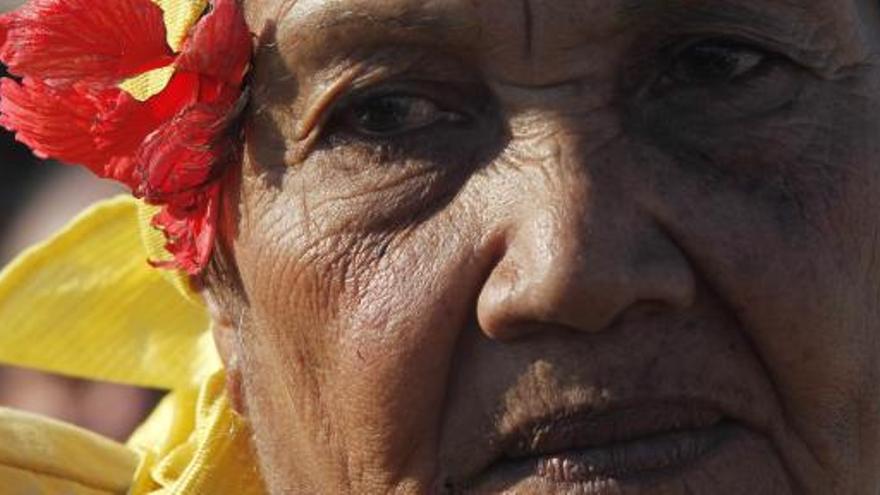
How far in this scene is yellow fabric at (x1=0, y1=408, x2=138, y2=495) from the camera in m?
3.70

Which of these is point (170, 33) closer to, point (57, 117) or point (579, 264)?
point (57, 117)

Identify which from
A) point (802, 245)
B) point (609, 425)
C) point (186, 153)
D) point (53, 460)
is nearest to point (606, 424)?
point (609, 425)

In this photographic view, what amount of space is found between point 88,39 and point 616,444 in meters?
1.02

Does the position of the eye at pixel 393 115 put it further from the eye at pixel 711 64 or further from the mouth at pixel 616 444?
the mouth at pixel 616 444

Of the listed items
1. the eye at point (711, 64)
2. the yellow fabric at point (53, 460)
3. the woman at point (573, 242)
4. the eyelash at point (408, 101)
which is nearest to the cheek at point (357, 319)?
the woman at point (573, 242)

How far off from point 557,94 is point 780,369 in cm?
47

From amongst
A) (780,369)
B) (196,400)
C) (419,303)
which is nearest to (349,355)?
(419,303)

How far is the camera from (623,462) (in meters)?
2.84

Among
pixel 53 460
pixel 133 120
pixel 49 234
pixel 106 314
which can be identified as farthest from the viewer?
pixel 49 234

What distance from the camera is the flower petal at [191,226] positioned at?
11.0ft

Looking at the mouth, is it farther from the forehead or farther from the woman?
the forehead

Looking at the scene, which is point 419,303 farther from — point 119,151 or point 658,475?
point 119,151

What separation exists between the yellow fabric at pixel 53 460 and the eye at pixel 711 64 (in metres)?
1.30

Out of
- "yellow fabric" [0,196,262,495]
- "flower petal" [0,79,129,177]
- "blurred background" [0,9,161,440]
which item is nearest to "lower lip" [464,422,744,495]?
"flower petal" [0,79,129,177]
